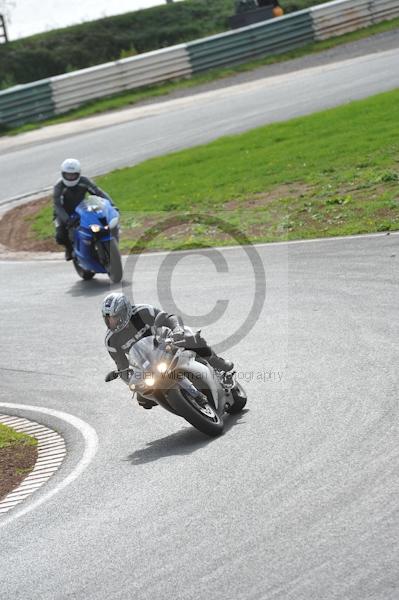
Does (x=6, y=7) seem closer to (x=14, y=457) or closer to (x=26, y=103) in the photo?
(x=26, y=103)

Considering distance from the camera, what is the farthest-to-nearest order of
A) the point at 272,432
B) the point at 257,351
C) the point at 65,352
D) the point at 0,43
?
the point at 0,43 < the point at 65,352 < the point at 257,351 < the point at 272,432

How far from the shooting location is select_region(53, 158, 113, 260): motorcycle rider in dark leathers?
17.8 m

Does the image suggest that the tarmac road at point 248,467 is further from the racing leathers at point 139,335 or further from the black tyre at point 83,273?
the black tyre at point 83,273

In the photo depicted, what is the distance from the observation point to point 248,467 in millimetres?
8234

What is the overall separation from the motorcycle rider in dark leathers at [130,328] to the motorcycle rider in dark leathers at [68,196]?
26.6 ft

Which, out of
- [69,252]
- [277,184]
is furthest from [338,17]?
[69,252]

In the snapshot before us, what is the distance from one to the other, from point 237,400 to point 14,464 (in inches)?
84.9

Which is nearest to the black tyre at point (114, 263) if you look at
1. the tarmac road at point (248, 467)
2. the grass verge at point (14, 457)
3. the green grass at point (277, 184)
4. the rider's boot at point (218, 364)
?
the tarmac road at point (248, 467)

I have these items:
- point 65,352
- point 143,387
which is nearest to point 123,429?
point 143,387

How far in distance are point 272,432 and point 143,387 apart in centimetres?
113

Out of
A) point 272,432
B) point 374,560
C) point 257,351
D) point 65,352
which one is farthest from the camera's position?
point 65,352

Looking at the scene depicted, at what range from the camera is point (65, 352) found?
13.8 m

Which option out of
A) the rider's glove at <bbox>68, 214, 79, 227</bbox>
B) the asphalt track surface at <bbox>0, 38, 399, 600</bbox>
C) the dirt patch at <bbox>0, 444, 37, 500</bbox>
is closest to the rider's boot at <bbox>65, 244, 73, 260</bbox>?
the rider's glove at <bbox>68, 214, 79, 227</bbox>

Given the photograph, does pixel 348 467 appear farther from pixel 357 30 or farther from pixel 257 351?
pixel 357 30
